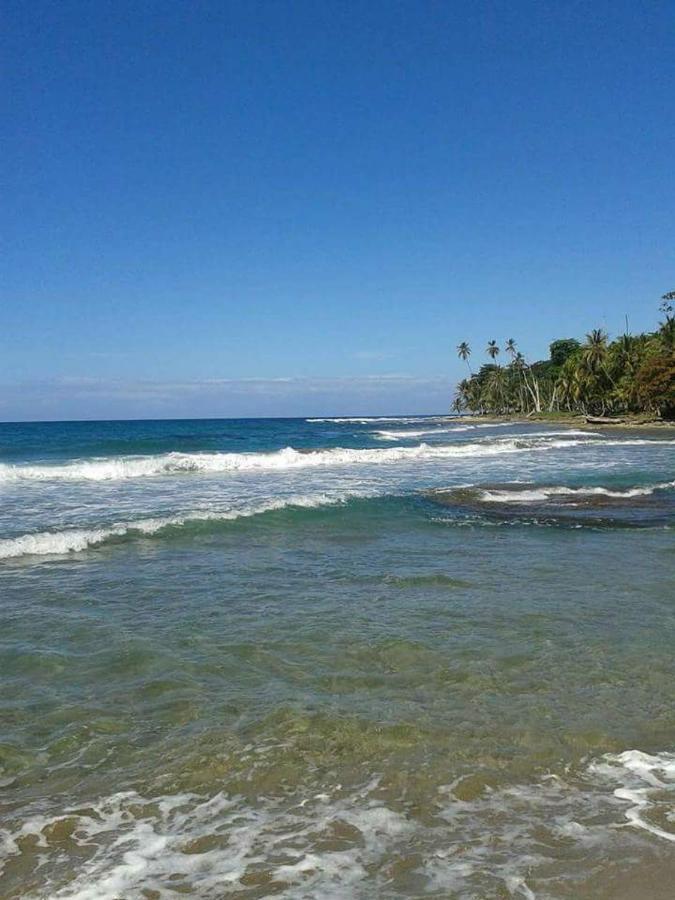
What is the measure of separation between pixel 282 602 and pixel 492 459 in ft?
91.7

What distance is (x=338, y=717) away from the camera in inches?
200

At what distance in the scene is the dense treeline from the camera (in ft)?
221

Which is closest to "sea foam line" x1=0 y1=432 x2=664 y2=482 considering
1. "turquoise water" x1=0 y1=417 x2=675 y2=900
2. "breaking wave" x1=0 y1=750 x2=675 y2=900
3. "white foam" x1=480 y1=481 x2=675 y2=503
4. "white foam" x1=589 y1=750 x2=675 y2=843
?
"white foam" x1=480 y1=481 x2=675 y2=503

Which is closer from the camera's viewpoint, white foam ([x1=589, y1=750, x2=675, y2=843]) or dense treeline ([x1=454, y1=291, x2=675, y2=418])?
white foam ([x1=589, y1=750, x2=675, y2=843])

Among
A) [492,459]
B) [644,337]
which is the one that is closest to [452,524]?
[492,459]

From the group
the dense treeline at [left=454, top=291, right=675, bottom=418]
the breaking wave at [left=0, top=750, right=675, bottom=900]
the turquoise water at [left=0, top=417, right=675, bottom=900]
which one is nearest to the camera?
the breaking wave at [left=0, top=750, right=675, bottom=900]

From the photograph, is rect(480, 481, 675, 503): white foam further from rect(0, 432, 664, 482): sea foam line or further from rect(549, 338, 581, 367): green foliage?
rect(549, 338, 581, 367): green foliage

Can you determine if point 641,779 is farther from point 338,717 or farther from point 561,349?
point 561,349

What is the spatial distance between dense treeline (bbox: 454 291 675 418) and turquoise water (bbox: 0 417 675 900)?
61.5 m

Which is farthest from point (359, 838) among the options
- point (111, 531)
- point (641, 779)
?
point (111, 531)

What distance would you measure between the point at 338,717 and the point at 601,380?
8847 cm

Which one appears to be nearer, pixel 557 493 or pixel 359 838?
pixel 359 838

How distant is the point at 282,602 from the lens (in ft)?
27.4

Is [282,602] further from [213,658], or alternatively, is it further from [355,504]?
[355,504]
